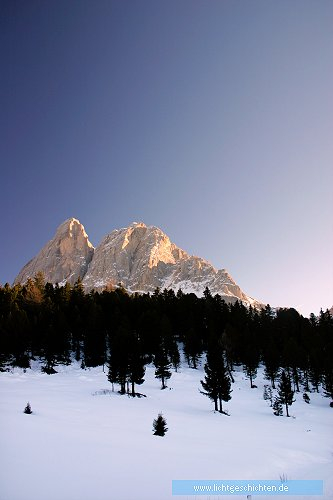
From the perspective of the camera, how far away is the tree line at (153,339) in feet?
152

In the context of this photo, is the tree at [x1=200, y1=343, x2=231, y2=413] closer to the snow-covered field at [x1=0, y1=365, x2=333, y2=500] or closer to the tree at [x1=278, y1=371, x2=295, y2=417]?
the snow-covered field at [x1=0, y1=365, x2=333, y2=500]

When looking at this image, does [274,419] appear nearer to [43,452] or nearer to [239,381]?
[239,381]

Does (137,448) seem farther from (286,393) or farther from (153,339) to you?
(153,339)

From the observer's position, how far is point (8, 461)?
36.1 feet

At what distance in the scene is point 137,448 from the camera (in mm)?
16453

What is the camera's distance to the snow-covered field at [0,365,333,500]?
10.6m

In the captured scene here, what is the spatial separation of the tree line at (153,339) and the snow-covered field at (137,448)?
28.2ft

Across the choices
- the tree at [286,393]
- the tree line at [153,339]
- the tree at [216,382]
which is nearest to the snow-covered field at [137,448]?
the tree at [216,382]

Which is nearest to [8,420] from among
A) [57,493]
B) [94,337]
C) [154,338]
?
[57,493]

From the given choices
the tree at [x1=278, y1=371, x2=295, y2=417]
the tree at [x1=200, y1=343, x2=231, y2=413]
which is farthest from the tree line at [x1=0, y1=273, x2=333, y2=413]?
the tree at [x1=278, y1=371, x2=295, y2=417]

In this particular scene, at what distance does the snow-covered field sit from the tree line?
860cm

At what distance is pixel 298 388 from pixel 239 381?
1322 cm

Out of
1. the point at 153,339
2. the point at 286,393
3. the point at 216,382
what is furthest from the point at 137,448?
the point at 153,339

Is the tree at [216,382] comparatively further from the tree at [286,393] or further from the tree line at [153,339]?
the tree at [286,393]
